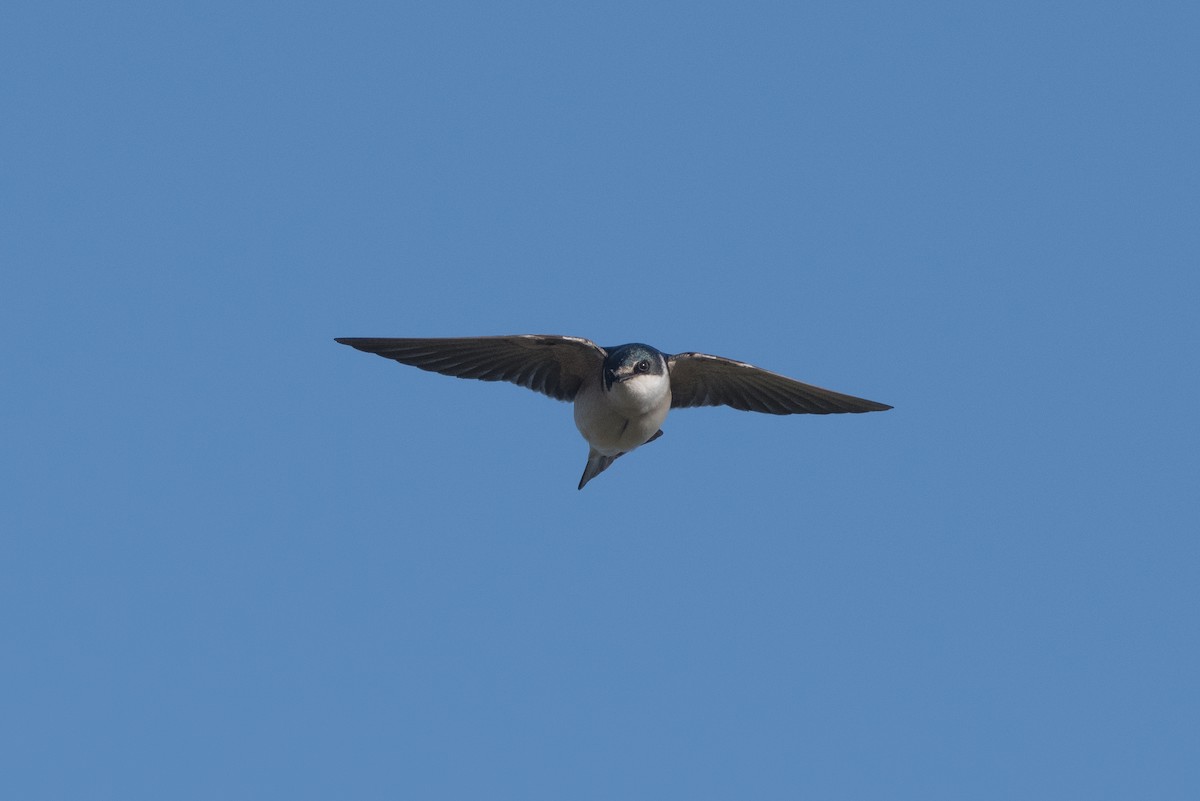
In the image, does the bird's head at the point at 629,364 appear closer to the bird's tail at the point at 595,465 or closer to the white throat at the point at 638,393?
the white throat at the point at 638,393

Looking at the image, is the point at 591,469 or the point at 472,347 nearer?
the point at 472,347

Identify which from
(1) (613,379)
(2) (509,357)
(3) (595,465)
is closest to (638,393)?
(1) (613,379)

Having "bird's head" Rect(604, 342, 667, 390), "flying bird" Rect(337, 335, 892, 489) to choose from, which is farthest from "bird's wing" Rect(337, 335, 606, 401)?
"bird's head" Rect(604, 342, 667, 390)

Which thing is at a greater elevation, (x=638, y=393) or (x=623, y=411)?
(x=638, y=393)

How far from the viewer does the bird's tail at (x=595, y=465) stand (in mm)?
15742

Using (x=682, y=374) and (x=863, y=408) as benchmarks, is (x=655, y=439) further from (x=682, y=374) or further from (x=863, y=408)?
(x=863, y=408)

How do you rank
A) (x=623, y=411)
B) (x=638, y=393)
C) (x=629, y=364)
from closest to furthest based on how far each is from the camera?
(x=629, y=364)
(x=638, y=393)
(x=623, y=411)

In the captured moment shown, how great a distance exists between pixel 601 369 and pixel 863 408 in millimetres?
2336

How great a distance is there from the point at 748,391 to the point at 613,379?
1956mm

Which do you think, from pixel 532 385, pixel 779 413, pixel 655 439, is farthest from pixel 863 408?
pixel 532 385

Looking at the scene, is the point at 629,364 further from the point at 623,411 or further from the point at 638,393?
the point at 623,411

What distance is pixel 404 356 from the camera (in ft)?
48.5

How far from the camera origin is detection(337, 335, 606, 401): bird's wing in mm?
14571

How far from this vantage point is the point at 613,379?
14.1 meters
